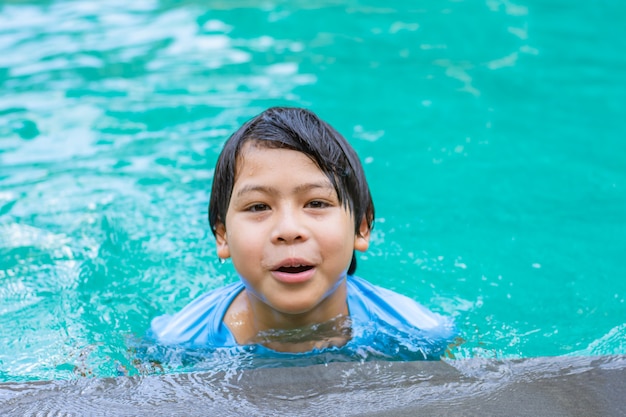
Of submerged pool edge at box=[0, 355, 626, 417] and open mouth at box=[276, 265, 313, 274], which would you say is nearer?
submerged pool edge at box=[0, 355, 626, 417]

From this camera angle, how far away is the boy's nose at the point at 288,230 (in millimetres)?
2570

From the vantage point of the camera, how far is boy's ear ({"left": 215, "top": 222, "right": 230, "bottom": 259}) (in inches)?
117

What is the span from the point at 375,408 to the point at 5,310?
222 cm

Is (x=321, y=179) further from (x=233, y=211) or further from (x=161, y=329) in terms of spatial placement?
(x=161, y=329)

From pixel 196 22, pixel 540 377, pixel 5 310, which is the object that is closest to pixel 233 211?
pixel 540 377

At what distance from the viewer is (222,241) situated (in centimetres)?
302

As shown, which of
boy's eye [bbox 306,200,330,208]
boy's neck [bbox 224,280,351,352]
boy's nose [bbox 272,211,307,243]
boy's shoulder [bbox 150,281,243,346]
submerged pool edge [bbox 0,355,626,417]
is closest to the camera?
submerged pool edge [bbox 0,355,626,417]

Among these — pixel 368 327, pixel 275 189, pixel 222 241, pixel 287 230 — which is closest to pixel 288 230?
pixel 287 230

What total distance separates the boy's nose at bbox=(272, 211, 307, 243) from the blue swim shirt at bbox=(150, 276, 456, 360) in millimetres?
552

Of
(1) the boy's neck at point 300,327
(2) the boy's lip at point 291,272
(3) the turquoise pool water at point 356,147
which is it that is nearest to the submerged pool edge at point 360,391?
(2) the boy's lip at point 291,272

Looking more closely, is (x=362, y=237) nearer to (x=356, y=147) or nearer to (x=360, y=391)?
(x=360, y=391)

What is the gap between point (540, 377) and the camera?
90.4 inches

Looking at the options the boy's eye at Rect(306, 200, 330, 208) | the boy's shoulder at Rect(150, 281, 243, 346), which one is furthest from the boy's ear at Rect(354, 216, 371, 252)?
the boy's shoulder at Rect(150, 281, 243, 346)

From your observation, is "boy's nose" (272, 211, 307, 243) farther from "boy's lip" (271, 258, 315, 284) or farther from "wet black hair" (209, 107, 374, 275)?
"wet black hair" (209, 107, 374, 275)
